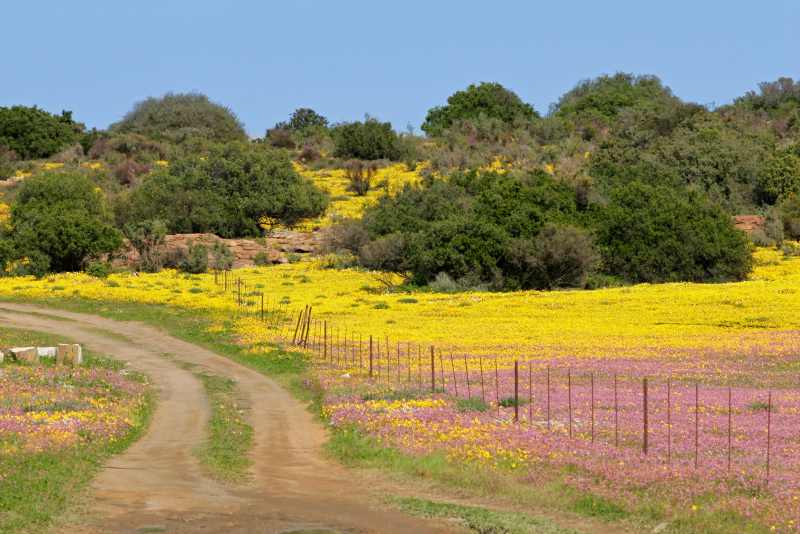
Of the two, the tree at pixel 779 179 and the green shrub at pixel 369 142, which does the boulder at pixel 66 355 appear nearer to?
the tree at pixel 779 179

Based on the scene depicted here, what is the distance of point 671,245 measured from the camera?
64188mm

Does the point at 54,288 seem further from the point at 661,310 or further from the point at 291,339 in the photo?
the point at 661,310

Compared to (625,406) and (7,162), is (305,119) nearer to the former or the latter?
(7,162)

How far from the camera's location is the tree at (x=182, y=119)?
147125 mm

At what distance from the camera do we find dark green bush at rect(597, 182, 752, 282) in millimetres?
64375

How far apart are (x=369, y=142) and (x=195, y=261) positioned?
51419mm

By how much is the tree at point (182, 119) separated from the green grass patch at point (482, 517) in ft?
420

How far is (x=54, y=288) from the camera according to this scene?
58938 millimetres

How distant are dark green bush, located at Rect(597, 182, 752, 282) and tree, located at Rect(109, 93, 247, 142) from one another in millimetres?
84105

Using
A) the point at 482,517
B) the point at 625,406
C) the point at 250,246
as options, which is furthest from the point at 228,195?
the point at 482,517

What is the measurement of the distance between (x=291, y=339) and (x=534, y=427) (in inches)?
817

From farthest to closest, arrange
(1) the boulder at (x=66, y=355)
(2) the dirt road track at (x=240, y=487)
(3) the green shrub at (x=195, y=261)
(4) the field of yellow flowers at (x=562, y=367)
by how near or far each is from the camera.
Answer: (3) the green shrub at (x=195, y=261), (1) the boulder at (x=66, y=355), (4) the field of yellow flowers at (x=562, y=367), (2) the dirt road track at (x=240, y=487)

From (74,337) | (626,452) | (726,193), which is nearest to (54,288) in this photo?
(74,337)

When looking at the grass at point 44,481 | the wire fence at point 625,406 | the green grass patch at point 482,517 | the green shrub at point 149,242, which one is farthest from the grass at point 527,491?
the green shrub at point 149,242
